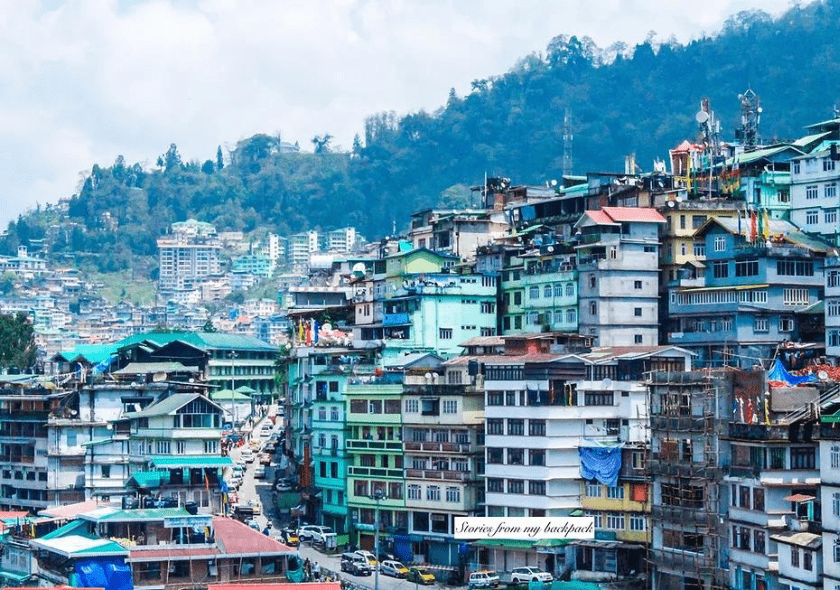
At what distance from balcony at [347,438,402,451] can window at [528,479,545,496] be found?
10.4m

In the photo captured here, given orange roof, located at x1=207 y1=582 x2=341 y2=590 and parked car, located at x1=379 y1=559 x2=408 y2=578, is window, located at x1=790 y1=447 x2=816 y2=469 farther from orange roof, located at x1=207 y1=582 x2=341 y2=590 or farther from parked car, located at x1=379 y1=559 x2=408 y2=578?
parked car, located at x1=379 y1=559 x2=408 y2=578

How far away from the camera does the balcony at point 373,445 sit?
301 ft

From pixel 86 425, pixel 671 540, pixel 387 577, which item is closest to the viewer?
pixel 671 540

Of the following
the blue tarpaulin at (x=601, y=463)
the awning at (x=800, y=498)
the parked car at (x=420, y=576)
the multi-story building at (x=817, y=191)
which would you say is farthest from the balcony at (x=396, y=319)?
the awning at (x=800, y=498)

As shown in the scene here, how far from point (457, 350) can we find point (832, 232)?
21.4m

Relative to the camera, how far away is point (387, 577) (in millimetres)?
84312

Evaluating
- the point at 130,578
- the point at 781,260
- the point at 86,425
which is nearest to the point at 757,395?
the point at 781,260

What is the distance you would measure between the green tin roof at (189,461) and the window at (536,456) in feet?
56.0

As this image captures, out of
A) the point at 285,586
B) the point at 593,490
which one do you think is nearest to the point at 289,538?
the point at 593,490

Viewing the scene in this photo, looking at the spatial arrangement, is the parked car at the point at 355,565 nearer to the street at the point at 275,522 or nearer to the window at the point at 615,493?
the street at the point at 275,522

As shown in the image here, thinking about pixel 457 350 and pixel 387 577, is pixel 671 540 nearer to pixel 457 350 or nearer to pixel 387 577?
pixel 387 577

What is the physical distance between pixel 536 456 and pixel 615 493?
15.2 feet

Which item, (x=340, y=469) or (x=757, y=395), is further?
(x=340, y=469)

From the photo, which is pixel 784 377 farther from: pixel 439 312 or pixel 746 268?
pixel 439 312
